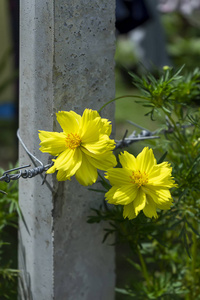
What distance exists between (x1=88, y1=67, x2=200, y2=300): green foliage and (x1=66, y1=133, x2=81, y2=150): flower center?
22 centimetres

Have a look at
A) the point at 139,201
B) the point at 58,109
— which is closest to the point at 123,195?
the point at 139,201

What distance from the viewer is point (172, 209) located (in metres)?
1.49

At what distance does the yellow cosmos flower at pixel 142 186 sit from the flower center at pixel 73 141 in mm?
103

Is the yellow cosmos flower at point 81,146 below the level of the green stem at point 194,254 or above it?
above

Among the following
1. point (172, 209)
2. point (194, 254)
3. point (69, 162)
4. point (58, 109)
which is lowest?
point (194, 254)

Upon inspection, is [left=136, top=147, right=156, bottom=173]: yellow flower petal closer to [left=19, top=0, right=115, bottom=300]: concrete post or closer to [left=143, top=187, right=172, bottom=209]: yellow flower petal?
[left=143, top=187, right=172, bottom=209]: yellow flower petal

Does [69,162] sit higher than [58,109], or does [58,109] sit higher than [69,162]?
[58,109]

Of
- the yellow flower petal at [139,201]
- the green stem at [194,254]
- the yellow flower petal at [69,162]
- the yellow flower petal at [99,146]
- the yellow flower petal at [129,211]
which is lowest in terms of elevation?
the green stem at [194,254]

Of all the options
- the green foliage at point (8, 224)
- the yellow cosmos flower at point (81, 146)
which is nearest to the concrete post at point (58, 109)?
the green foliage at point (8, 224)

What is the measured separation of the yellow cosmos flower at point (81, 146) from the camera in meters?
1.07

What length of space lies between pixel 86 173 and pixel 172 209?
0.50 m

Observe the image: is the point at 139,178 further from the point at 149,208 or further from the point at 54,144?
the point at 54,144

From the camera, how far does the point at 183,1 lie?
19.6ft

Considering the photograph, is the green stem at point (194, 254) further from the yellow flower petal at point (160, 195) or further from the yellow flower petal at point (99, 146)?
the yellow flower petal at point (99, 146)
